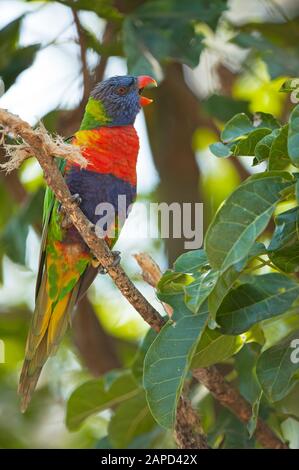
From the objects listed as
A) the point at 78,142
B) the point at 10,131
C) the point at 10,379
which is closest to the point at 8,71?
the point at 78,142

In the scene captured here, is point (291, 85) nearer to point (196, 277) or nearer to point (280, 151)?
point (280, 151)

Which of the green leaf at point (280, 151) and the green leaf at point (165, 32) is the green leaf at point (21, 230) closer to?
the green leaf at point (165, 32)

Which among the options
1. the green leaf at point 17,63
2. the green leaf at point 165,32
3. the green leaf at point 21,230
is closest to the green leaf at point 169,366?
the green leaf at point 21,230

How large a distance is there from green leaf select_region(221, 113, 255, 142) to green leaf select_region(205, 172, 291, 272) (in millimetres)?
430

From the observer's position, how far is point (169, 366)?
5.97 ft

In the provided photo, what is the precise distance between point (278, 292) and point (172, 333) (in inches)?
11.7

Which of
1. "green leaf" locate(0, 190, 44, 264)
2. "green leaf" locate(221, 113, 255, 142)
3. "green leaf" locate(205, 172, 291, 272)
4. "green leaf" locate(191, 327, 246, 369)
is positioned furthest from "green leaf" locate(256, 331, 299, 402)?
"green leaf" locate(0, 190, 44, 264)

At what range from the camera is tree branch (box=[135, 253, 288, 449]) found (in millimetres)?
2248

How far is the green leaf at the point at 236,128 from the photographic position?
2.06 m

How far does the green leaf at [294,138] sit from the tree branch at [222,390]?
30.5 inches

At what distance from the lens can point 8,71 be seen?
3.07m

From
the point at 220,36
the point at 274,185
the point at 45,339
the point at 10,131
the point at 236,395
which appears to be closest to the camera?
the point at 274,185
